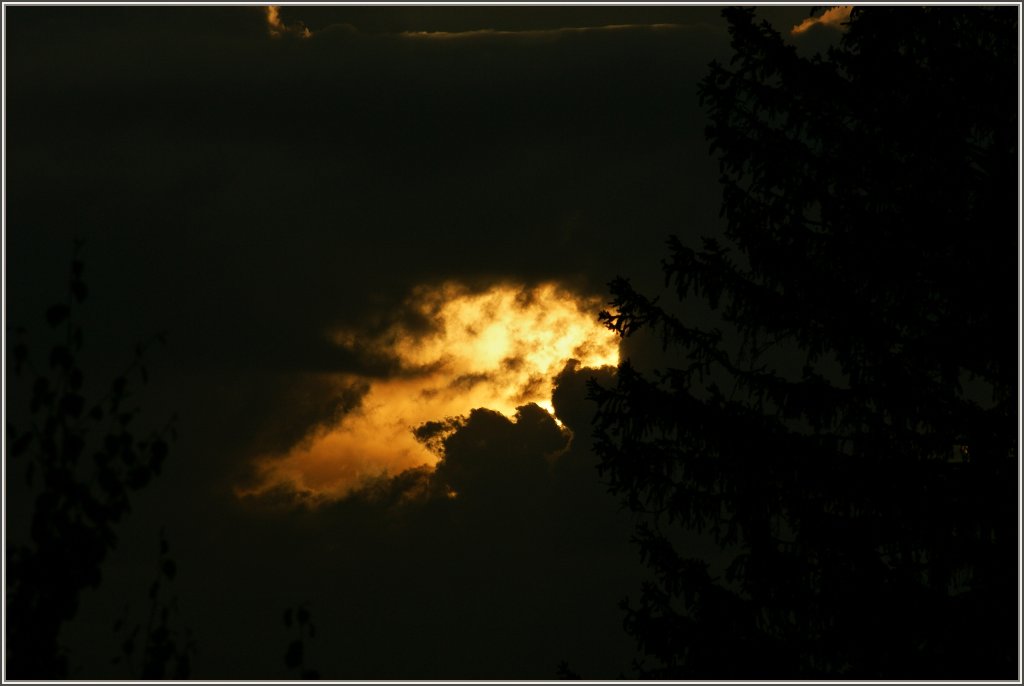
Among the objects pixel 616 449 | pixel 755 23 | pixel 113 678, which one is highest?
pixel 755 23

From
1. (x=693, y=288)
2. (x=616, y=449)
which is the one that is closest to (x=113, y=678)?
(x=616, y=449)

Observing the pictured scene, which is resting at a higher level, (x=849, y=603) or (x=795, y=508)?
(x=795, y=508)

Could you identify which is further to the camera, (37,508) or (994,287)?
(994,287)

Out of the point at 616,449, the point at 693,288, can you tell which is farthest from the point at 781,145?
the point at 616,449

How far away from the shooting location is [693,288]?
49.7ft

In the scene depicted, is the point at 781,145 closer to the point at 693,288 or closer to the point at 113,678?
the point at 693,288

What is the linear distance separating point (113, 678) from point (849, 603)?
9.90 metres

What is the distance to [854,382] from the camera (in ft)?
48.4

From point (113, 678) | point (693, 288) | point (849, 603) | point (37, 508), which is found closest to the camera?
point (37, 508)

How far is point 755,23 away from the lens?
1553cm

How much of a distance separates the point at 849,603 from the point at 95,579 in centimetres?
1054

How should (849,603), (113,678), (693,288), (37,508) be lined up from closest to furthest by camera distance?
(37,508), (113,678), (849,603), (693,288)

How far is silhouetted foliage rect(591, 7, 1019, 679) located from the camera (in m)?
14.3

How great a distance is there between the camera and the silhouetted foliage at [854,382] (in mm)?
14289
